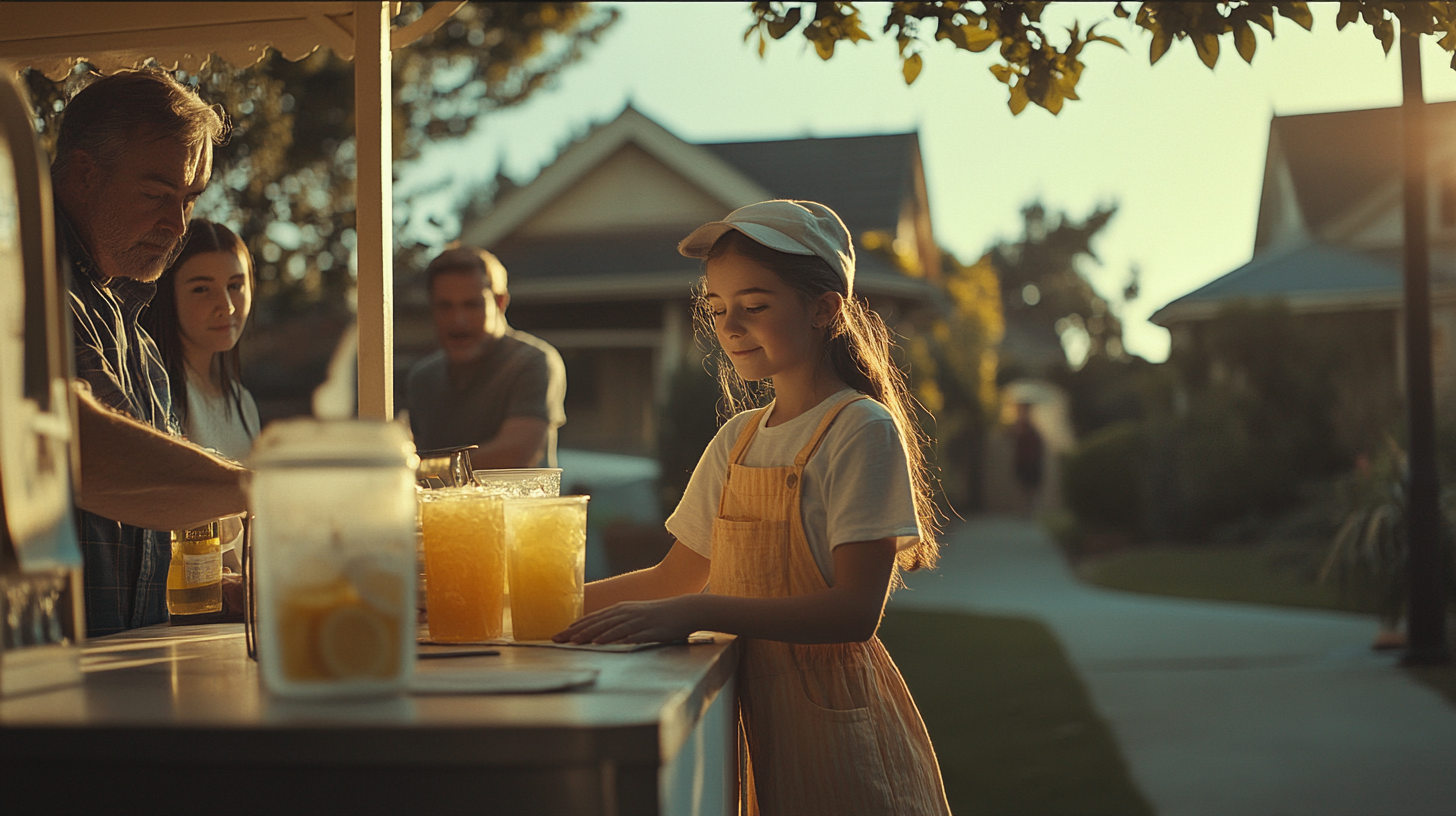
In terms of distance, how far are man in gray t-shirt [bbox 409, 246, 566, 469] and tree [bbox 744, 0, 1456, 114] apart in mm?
2118

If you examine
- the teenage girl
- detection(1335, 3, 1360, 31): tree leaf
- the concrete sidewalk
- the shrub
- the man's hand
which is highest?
detection(1335, 3, 1360, 31): tree leaf

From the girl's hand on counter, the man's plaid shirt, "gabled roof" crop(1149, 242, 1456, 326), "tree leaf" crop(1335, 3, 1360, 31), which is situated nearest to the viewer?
the girl's hand on counter

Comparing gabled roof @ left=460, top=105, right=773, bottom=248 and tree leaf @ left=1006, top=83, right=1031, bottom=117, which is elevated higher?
gabled roof @ left=460, top=105, right=773, bottom=248

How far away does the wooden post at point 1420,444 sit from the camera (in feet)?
24.6

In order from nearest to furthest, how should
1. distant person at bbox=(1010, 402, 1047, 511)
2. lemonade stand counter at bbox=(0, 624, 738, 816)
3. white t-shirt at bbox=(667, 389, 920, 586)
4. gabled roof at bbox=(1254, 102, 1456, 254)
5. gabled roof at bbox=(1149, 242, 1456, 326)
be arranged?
lemonade stand counter at bbox=(0, 624, 738, 816), white t-shirt at bbox=(667, 389, 920, 586), gabled roof at bbox=(1149, 242, 1456, 326), gabled roof at bbox=(1254, 102, 1456, 254), distant person at bbox=(1010, 402, 1047, 511)

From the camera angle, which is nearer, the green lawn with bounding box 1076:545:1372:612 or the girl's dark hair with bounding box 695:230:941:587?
the girl's dark hair with bounding box 695:230:941:587

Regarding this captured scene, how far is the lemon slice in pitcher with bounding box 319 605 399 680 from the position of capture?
129cm

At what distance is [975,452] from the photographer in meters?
25.9

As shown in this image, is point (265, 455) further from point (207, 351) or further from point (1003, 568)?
point (1003, 568)

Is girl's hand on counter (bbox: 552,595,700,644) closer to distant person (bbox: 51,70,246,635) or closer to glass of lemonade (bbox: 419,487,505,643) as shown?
glass of lemonade (bbox: 419,487,505,643)

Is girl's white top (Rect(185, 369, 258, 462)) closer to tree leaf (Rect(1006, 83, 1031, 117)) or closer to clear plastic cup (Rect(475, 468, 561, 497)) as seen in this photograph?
clear plastic cup (Rect(475, 468, 561, 497))

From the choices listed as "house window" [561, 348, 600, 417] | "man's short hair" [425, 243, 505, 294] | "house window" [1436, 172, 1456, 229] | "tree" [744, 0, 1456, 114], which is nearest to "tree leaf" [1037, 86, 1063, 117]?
→ "tree" [744, 0, 1456, 114]

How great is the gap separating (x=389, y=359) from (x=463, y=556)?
2.02ft

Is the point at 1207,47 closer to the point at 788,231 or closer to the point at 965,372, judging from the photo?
the point at 788,231
